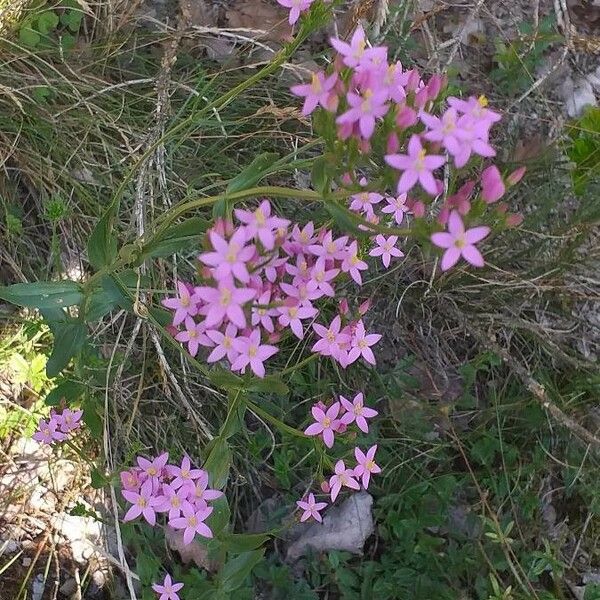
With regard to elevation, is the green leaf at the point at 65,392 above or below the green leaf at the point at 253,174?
below

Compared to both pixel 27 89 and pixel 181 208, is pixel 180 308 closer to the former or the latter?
pixel 181 208

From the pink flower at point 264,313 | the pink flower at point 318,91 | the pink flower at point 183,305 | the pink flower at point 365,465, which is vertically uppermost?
the pink flower at point 318,91

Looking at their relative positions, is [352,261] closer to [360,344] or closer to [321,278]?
[321,278]

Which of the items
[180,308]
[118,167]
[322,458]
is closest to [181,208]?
[180,308]

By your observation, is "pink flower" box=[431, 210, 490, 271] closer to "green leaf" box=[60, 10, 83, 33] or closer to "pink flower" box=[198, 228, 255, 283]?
"pink flower" box=[198, 228, 255, 283]

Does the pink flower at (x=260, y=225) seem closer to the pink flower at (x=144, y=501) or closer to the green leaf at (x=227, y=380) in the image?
the green leaf at (x=227, y=380)

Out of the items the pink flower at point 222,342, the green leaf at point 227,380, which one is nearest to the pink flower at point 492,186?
the pink flower at point 222,342

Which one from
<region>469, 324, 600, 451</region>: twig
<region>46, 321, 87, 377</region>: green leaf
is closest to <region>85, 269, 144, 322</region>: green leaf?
<region>46, 321, 87, 377</region>: green leaf
